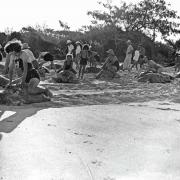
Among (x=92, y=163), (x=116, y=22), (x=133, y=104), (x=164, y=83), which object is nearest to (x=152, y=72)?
(x=164, y=83)

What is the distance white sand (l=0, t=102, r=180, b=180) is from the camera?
13.1 feet

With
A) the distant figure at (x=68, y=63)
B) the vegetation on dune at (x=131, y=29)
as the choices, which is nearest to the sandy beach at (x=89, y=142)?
the distant figure at (x=68, y=63)

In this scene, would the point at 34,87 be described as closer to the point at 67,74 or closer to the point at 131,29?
the point at 67,74

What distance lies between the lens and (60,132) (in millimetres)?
5363

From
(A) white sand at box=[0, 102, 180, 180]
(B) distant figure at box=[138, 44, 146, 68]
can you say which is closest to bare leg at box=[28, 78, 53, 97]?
(A) white sand at box=[0, 102, 180, 180]

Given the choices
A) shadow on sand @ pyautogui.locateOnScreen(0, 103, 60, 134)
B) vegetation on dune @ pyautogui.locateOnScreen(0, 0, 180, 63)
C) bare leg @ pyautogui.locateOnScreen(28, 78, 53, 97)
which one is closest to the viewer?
shadow on sand @ pyautogui.locateOnScreen(0, 103, 60, 134)

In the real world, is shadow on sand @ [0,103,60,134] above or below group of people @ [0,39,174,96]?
below

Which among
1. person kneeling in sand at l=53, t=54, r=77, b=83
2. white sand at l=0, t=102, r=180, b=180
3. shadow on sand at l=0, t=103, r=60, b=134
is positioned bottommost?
white sand at l=0, t=102, r=180, b=180

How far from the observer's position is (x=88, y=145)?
4.91 meters

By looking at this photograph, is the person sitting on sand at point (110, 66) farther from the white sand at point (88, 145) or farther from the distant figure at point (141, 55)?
the white sand at point (88, 145)

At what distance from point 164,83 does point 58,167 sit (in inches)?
419

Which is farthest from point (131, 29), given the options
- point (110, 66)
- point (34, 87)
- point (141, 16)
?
point (34, 87)

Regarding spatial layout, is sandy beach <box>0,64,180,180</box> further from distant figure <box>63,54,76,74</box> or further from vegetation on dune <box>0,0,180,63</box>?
vegetation on dune <box>0,0,180,63</box>

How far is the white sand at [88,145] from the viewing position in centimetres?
401
